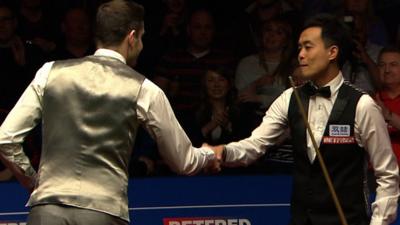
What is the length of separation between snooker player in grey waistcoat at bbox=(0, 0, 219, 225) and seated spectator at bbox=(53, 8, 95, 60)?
3439mm

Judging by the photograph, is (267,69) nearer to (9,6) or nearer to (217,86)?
(217,86)

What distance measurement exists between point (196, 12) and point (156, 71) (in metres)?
0.58

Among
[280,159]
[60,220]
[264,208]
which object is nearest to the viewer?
[60,220]

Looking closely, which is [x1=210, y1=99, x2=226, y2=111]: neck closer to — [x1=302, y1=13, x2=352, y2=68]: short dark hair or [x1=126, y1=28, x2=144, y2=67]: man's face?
[x1=302, y1=13, x2=352, y2=68]: short dark hair

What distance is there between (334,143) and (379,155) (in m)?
0.23

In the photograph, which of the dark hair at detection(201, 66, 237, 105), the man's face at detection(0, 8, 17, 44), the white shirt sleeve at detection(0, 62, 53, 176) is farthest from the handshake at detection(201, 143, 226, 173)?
the man's face at detection(0, 8, 17, 44)

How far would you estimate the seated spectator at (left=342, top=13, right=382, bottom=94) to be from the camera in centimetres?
795

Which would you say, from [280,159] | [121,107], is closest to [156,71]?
[280,159]

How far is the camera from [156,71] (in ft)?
27.0

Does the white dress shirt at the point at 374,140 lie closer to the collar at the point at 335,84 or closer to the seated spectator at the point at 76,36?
the collar at the point at 335,84

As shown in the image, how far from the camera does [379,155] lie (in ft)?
17.3

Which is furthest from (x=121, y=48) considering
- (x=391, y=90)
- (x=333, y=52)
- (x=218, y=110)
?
(x=391, y=90)

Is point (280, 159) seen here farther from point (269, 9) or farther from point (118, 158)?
point (118, 158)

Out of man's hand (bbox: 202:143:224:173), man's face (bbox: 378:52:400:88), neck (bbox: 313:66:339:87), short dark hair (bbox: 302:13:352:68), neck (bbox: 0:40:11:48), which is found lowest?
man's hand (bbox: 202:143:224:173)
